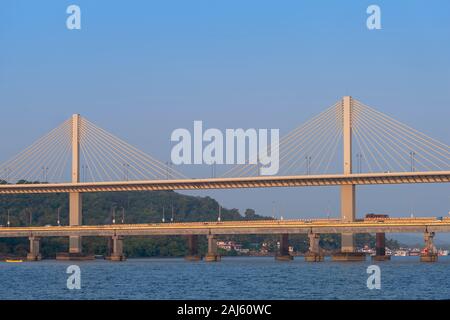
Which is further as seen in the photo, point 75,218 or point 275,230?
point 75,218

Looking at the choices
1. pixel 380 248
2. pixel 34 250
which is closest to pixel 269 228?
pixel 380 248

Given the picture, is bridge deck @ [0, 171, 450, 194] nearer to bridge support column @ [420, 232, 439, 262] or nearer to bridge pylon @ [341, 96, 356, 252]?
bridge pylon @ [341, 96, 356, 252]

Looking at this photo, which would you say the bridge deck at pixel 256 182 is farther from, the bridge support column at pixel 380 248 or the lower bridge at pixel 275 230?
the bridge support column at pixel 380 248

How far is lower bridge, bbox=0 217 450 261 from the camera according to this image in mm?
119875

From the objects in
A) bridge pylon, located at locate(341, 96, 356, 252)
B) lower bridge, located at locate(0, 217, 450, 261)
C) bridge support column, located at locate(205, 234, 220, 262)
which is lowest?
bridge support column, located at locate(205, 234, 220, 262)

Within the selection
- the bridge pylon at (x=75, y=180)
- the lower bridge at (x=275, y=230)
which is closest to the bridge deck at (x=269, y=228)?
the lower bridge at (x=275, y=230)

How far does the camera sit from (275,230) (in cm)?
12875

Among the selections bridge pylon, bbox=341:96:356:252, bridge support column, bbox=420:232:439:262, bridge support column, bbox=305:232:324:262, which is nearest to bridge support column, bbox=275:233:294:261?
bridge support column, bbox=305:232:324:262

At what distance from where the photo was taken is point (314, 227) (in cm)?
12688

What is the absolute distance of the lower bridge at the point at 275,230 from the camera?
120 m

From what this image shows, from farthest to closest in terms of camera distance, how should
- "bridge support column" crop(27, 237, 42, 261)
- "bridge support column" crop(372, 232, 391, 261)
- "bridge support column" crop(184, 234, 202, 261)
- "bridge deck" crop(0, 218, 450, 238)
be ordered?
"bridge support column" crop(184, 234, 202, 261) < "bridge support column" crop(27, 237, 42, 261) < "bridge support column" crop(372, 232, 391, 261) < "bridge deck" crop(0, 218, 450, 238)

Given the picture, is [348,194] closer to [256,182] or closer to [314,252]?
[314,252]

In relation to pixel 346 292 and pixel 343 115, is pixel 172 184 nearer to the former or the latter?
pixel 343 115
